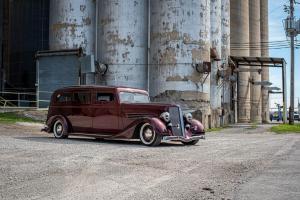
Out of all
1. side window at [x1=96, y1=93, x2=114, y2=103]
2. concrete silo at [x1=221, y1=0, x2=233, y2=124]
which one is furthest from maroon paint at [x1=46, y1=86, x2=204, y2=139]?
concrete silo at [x1=221, y1=0, x2=233, y2=124]

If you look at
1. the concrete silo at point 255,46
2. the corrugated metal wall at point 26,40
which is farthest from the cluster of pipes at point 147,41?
the concrete silo at point 255,46

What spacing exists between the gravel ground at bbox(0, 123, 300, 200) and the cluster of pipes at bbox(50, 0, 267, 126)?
→ 19.7 metres

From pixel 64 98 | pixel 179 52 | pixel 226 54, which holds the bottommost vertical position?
pixel 64 98

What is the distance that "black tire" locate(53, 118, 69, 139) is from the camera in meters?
17.9

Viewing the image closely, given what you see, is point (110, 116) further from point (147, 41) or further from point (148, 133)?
point (147, 41)

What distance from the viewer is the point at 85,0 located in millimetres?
34594

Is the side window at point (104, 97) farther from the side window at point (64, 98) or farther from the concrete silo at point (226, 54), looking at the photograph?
the concrete silo at point (226, 54)

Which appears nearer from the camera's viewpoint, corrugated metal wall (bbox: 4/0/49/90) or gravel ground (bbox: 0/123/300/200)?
gravel ground (bbox: 0/123/300/200)

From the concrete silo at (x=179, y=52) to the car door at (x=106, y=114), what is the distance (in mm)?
16078

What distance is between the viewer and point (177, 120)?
53.4ft

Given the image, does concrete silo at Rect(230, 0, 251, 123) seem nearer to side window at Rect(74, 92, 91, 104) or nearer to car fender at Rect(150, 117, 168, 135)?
side window at Rect(74, 92, 91, 104)

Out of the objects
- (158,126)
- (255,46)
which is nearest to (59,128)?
(158,126)

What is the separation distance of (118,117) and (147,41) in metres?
18.4

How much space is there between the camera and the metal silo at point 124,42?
33531 millimetres
